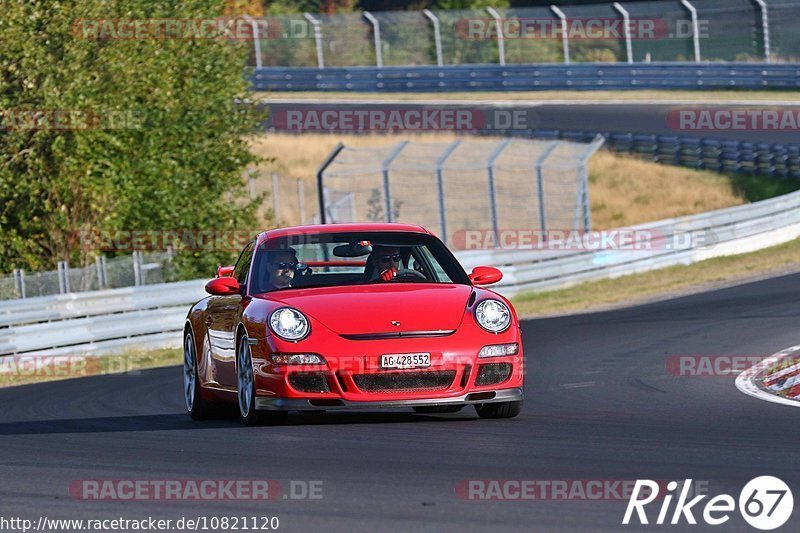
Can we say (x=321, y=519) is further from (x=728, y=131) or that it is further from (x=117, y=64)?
(x=728, y=131)

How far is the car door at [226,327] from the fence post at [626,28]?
32.6 m

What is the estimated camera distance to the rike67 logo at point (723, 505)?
6.00 meters

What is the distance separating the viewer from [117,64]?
80.9 feet

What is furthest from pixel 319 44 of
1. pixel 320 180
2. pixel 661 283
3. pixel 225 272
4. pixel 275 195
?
pixel 225 272

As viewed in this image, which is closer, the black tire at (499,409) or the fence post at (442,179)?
the black tire at (499,409)

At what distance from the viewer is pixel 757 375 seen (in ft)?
42.0

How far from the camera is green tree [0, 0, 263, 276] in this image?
924 inches

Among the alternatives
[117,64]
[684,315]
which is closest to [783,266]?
[684,315]

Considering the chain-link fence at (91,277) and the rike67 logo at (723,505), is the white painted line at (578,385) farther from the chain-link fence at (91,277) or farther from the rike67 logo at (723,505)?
the chain-link fence at (91,277)

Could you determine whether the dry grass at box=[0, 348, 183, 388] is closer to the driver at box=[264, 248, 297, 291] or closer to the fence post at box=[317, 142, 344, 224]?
the fence post at box=[317, 142, 344, 224]

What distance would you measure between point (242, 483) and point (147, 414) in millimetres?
5016

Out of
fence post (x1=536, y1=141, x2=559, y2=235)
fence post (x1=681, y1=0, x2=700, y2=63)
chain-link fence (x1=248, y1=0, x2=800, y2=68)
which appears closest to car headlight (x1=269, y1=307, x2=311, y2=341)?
fence post (x1=536, y1=141, x2=559, y2=235)

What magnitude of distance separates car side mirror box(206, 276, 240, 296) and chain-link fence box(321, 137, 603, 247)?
15584mm

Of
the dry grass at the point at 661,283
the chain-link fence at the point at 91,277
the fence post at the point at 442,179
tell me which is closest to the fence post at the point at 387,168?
the fence post at the point at 442,179
